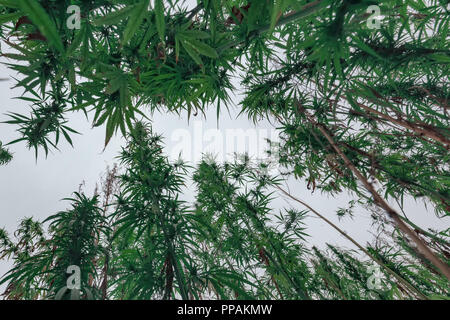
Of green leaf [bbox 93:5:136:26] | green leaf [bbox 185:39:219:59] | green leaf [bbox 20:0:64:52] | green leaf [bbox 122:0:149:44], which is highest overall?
green leaf [bbox 185:39:219:59]

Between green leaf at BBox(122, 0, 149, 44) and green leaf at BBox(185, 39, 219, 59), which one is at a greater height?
green leaf at BBox(185, 39, 219, 59)

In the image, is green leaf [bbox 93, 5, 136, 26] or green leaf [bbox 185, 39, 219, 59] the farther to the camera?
green leaf [bbox 185, 39, 219, 59]

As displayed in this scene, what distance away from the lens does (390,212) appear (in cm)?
95

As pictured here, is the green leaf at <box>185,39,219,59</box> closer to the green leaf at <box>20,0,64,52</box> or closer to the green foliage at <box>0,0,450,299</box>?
the green foliage at <box>0,0,450,299</box>

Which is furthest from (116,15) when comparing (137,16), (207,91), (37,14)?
(207,91)

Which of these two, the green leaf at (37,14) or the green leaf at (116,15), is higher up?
the green leaf at (116,15)

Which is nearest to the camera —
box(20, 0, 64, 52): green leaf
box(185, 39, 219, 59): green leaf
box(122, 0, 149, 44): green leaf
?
box(20, 0, 64, 52): green leaf

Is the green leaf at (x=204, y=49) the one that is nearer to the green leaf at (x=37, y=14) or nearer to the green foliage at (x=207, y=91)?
the green foliage at (x=207, y=91)

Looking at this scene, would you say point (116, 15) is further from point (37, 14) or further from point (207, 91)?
point (207, 91)

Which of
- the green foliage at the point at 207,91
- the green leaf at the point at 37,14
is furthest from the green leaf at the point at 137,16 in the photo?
the green leaf at the point at 37,14

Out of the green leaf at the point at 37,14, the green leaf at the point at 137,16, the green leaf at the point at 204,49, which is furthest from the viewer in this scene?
the green leaf at the point at 204,49

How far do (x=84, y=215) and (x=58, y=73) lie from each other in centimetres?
67

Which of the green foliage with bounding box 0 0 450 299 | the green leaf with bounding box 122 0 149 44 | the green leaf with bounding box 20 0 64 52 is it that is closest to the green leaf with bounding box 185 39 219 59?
the green foliage with bounding box 0 0 450 299
